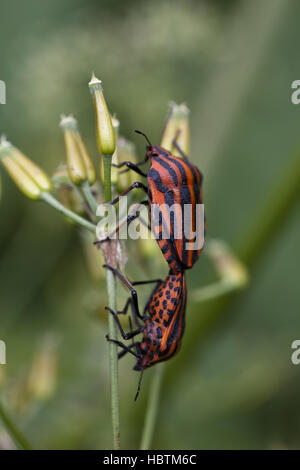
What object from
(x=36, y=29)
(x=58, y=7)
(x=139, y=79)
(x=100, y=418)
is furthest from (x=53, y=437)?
(x=58, y=7)

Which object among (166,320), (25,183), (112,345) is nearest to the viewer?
(112,345)

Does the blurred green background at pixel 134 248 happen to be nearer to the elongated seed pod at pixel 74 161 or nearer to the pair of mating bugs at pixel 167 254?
the pair of mating bugs at pixel 167 254

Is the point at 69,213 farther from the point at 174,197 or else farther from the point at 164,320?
the point at 164,320

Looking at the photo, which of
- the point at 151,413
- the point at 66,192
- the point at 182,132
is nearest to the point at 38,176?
the point at 66,192

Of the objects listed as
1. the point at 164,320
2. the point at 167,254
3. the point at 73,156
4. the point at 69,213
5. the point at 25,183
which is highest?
the point at 73,156

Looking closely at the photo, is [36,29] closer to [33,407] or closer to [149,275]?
[149,275]

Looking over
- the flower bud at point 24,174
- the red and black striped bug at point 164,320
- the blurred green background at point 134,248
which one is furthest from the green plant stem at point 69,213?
the blurred green background at point 134,248
